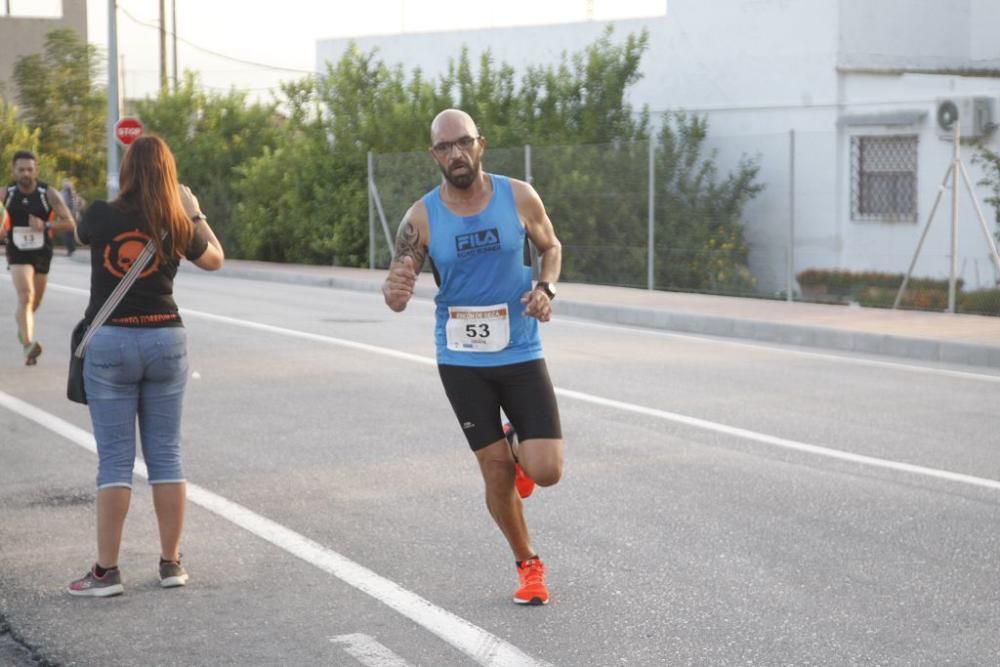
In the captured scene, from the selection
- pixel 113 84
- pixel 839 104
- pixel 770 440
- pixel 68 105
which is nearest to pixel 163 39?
pixel 68 105

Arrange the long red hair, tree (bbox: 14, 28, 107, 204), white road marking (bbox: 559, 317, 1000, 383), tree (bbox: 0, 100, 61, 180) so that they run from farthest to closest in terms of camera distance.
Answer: tree (bbox: 14, 28, 107, 204)
tree (bbox: 0, 100, 61, 180)
white road marking (bbox: 559, 317, 1000, 383)
the long red hair

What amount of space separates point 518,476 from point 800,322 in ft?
35.8

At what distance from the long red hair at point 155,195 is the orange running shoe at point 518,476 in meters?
1.47

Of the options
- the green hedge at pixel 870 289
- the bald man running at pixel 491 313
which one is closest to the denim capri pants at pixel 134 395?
the bald man running at pixel 491 313

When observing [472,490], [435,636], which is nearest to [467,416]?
[435,636]

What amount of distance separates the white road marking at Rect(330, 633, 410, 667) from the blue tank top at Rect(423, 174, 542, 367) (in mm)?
1136

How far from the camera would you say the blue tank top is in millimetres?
5789

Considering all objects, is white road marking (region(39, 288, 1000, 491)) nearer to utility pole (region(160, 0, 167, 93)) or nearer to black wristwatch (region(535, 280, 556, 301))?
black wristwatch (region(535, 280, 556, 301))

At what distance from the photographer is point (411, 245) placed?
5875 mm

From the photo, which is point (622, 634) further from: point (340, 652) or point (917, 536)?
point (917, 536)

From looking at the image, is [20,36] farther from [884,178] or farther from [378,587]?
[378,587]

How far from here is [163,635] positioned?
5453 millimetres

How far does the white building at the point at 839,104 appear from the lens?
2103 centimetres

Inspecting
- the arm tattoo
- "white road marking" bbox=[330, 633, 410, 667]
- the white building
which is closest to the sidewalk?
the white building
